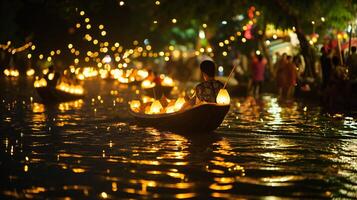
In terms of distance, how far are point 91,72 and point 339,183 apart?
47394mm

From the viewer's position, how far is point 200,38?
6731 centimetres

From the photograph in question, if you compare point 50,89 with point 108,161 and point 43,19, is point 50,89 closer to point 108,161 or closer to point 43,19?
point 108,161

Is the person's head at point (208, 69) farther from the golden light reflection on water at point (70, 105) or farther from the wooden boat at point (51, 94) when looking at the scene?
the wooden boat at point (51, 94)

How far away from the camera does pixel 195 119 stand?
16.9m

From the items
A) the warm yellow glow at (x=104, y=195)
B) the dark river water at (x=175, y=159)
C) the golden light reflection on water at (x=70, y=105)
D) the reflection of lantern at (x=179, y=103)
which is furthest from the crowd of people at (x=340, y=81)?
the warm yellow glow at (x=104, y=195)

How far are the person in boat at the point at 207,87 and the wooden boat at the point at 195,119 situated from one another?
0.27 m

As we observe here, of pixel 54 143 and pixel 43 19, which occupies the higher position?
pixel 43 19

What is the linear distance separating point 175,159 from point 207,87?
3772mm

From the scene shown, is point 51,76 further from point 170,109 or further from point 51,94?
point 170,109

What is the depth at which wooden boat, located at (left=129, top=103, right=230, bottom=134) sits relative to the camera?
1652 centimetres

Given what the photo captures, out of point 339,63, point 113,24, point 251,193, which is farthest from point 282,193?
point 113,24

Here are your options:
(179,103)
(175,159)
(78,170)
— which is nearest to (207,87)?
(179,103)

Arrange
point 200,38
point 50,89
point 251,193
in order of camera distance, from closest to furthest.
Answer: point 251,193, point 50,89, point 200,38

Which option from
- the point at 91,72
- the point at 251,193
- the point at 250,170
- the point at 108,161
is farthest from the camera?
the point at 91,72
